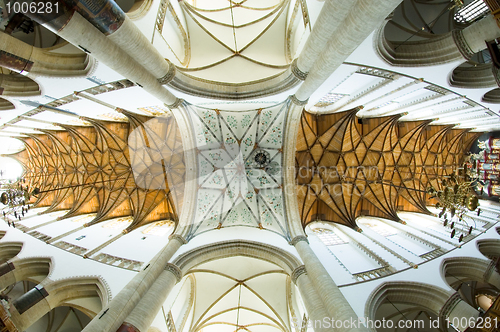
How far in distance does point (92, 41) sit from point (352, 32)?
5.95m

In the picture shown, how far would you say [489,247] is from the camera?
890 cm

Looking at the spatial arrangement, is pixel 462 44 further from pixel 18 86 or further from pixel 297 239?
pixel 18 86

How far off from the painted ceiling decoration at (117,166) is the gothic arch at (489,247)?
1368 cm

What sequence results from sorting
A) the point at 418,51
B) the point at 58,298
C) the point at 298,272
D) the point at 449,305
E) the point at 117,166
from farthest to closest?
the point at 117,166
the point at 298,272
the point at 58,298
the point at 418,51
the point at 449,305

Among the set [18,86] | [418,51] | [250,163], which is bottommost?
[250,163]

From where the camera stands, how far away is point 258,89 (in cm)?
1012

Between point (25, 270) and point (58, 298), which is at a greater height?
point (25, 270)

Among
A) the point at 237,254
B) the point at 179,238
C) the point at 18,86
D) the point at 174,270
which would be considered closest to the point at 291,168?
the point at 237,254

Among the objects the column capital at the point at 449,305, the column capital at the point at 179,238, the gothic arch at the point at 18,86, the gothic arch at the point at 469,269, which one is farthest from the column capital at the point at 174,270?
the gothic arch at the point at 469,269

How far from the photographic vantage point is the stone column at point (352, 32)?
4.85 m

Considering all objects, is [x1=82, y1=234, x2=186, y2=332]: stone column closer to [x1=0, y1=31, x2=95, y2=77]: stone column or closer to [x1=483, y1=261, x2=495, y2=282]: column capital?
[x1=0, y1=31, x2=95, y2=77]: stone column

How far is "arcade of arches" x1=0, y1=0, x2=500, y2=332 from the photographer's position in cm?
656

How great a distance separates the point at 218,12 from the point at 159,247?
36.7 feet

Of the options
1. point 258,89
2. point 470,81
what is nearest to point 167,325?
point 258,89
